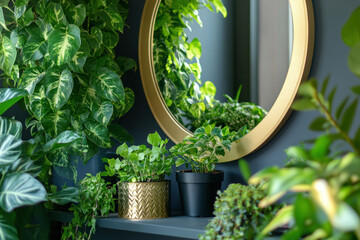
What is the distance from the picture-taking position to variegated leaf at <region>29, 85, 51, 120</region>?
160 centimetres

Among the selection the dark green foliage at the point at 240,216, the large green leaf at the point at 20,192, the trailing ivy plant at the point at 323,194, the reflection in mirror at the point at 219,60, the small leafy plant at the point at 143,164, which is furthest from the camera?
the small leafy plant at the point at 143,164

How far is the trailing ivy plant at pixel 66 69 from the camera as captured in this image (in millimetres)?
1546

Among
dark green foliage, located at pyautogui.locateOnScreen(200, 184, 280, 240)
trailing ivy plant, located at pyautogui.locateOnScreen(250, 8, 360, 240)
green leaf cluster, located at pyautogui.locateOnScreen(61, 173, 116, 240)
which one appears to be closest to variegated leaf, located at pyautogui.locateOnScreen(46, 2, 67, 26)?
green leaf cluster, located at pyautogui.locateOnScreen(61, 173, 116, 240)

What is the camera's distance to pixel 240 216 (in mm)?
1059

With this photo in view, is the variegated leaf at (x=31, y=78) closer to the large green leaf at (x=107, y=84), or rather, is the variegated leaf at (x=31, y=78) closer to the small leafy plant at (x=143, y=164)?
the large green leaf at (x=107, y=84)

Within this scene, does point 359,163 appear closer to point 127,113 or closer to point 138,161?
point 138,161

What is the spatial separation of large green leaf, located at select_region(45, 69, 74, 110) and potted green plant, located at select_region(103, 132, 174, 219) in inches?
10.7

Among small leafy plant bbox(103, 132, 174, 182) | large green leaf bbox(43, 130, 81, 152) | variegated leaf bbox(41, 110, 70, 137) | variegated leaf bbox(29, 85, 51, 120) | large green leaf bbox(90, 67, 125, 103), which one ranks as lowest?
small leafy plant bbox(103, 132, 174, 182)

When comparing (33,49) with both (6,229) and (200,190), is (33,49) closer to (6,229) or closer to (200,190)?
(6,229)

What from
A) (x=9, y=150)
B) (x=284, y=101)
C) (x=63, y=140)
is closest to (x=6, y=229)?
(x=9, y=150)

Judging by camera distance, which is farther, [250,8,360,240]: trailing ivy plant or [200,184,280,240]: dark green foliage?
[200,184,280,240]: dark green foliage

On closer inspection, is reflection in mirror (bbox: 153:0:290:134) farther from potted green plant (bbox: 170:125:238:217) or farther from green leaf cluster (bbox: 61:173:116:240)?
green leaf cluster (bbox: 61:173:116:240)

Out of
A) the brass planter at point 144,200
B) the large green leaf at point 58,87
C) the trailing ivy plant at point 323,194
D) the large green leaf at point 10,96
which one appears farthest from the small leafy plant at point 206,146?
the trailing ivy plant at point 323,194

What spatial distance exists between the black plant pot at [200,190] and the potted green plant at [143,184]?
88 mm
